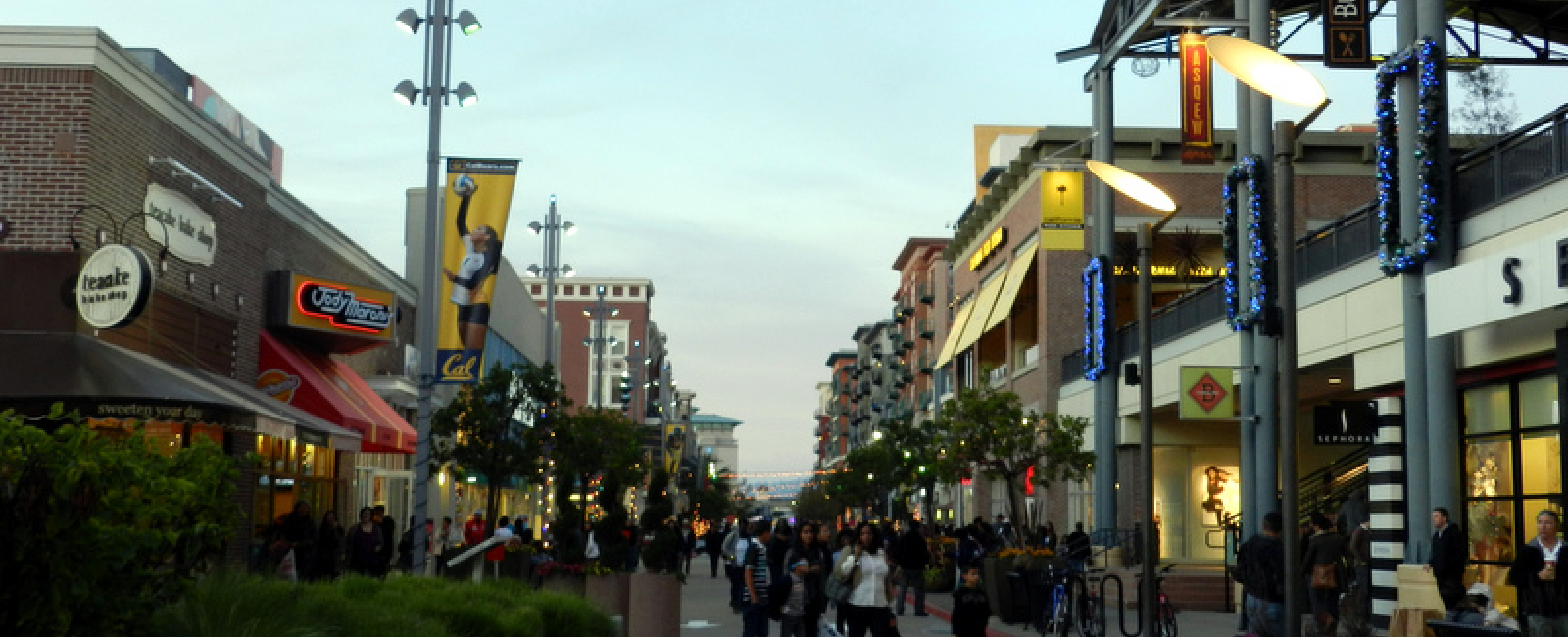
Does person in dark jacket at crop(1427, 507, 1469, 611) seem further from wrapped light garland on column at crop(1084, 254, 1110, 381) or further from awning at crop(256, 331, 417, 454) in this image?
wrapped light garland on column at crop(1084, 254, 1110, 381)

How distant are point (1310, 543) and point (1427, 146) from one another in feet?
16.9

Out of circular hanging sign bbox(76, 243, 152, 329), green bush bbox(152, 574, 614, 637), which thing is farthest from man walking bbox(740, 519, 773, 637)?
circular hanging sign bbox(76, 243, 152, 329)

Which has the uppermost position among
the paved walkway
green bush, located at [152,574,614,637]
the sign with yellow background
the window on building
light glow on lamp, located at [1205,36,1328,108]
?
the sign with yellow background

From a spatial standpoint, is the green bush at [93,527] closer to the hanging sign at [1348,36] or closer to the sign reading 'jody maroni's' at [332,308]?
the hanging sign at [1348,36]

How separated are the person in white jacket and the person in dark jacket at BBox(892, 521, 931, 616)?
468 inches

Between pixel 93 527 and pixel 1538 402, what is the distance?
18.0 m

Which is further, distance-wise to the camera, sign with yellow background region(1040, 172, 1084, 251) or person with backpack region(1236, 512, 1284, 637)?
sign with yellow background region(1040, 172, 1084, 251)

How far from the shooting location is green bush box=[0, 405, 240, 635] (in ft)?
24.7

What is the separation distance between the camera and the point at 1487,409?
73.6 ft

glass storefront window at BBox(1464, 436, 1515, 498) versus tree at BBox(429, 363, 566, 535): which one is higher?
tree at BBox(429, 363, 566, 535)

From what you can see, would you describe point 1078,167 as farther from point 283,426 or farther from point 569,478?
point 283,426

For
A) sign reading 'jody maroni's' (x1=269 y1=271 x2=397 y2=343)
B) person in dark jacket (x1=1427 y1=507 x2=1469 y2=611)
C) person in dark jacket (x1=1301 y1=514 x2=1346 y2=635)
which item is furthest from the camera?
sign reading 'jody maroni's' (x1=269 y1=271 x2=397 y2=343)

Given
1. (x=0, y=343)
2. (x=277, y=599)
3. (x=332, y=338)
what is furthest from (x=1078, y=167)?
(x=277, y=599)

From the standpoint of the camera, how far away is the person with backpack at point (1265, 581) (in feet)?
52.6
